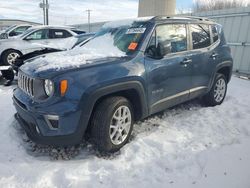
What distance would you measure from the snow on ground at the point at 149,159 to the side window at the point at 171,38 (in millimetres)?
1257

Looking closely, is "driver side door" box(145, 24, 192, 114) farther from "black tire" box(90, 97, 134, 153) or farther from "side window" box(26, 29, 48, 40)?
"side window" box(26, 29, 48, 40)

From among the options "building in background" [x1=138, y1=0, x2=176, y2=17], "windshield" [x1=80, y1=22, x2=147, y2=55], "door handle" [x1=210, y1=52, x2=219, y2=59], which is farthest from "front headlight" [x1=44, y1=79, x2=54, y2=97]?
"building in background" [x1=138, y1=0, x2=176, y2=17]

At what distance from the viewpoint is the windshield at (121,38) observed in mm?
3668

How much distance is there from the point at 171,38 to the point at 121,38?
81 cm

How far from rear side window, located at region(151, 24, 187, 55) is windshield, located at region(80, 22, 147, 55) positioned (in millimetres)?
267

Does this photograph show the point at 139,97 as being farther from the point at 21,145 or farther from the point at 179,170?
the point at 21,145

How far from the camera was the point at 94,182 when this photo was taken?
278 cm

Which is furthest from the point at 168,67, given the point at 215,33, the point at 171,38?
the point at 215,33

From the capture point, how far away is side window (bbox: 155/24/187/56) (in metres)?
3.78

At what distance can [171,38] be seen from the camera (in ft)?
13.3

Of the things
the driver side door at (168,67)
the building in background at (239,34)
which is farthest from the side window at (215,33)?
the building in background at (239,34)

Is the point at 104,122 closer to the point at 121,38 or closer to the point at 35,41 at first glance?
the point at 121,38

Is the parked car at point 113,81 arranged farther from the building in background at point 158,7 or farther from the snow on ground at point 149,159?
the building in background at point 158,7

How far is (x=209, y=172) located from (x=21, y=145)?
8.05 feet
